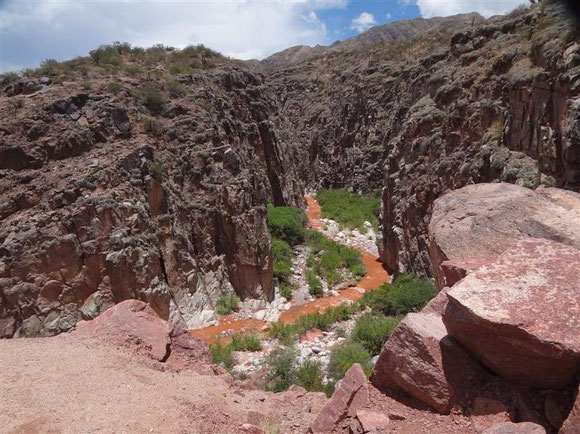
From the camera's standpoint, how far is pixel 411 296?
13.5m

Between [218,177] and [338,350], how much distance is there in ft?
29.3

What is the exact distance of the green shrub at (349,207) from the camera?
26341 millimetres

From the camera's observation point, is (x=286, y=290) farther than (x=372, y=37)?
→ No

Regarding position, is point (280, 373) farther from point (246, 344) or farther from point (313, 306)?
point (313, 306)

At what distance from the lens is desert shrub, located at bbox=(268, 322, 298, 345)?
12.4 meters

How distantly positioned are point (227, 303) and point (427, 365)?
38.2 feet

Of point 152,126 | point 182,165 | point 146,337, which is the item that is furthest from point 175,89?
point 146,337

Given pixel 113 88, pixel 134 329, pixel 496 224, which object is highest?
pixel 113 88

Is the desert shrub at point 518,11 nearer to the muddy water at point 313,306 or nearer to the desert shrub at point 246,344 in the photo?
the muddy water at point 313,306

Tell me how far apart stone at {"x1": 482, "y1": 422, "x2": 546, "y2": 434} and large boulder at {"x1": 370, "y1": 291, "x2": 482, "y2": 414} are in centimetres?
62

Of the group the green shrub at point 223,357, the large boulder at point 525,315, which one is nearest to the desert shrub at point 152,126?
the green shrub at point 223,357

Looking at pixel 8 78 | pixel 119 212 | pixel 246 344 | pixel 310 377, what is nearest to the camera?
pixel 310 377

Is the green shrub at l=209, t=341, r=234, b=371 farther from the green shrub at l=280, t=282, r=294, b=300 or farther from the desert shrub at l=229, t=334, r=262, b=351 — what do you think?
the green shrub at l=280, t=282, r=294, b=300

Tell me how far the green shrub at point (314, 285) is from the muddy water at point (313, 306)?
11.6 inches
